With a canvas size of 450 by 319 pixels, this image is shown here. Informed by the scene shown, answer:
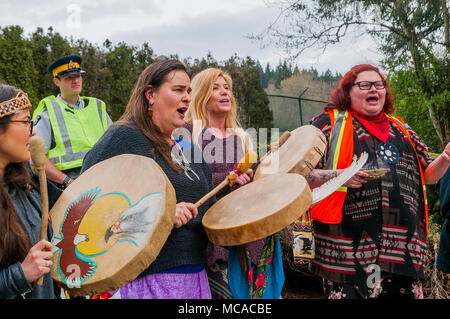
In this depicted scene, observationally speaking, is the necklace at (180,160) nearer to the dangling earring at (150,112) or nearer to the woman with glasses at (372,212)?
the dangling earring at (150,112)

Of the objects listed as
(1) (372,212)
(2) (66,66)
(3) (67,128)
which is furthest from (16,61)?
(1) (372,212)

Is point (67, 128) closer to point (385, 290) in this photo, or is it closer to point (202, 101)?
point (202, 101)

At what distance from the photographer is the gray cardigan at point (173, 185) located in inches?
80.6

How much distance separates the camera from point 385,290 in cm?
281

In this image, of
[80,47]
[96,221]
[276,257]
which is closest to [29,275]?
[96,221]

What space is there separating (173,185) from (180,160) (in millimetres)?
171

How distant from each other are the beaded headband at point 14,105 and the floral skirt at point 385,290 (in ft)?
6.75

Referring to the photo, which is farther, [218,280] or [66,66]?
[66,66]

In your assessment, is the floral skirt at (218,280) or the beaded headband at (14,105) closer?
the beaded headband at (14,105)

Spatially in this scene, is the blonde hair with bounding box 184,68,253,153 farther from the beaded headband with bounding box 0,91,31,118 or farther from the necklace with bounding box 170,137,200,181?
the beaded headband with bounding box 0,91,31,118

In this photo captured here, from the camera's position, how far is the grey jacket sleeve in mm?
1663

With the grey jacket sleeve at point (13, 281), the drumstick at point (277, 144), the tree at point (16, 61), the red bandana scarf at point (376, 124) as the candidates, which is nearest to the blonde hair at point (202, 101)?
A: the drumstick at point (277, 144)

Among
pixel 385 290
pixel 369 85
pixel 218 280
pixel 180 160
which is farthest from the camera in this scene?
pixel 369 85

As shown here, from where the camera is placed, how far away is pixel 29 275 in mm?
1659
